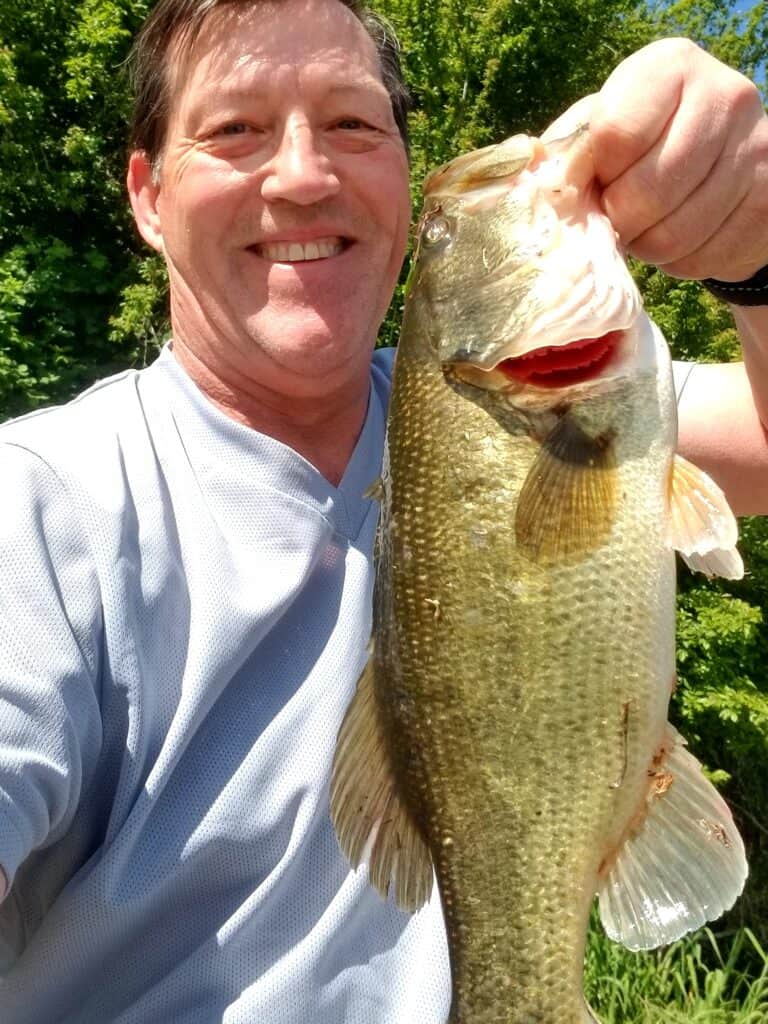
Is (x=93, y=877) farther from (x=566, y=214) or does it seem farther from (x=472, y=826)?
(x=566, y=214)

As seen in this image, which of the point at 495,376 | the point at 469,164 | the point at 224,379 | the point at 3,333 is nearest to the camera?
the point at 495,376

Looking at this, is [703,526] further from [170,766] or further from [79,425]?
[79,425]

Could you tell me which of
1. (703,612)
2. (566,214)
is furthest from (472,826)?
(703,612)

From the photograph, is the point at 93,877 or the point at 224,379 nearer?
the point at 93,877

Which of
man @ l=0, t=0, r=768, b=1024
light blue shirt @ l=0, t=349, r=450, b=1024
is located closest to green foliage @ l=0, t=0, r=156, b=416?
man @ l=0, t=0, r=768, b=1024

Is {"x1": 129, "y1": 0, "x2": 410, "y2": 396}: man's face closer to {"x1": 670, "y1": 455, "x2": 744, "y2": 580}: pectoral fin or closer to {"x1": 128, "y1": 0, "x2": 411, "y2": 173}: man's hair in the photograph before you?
{"x1": 128, "y1": 0, "x2": 411, "y2": 173}: man's hair

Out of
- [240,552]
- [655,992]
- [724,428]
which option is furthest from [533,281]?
[655,992]
